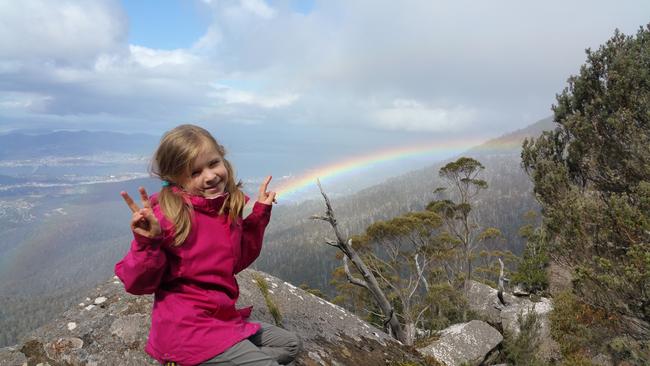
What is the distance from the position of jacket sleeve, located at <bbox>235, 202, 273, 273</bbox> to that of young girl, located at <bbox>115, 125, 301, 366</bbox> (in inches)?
1.5

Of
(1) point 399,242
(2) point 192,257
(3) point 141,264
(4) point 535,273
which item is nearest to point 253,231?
(2) point 192,257

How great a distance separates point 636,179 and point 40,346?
14054mm

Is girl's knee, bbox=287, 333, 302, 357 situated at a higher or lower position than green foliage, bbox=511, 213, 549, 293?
higher

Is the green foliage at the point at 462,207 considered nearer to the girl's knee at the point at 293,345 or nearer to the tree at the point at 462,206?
the tree at the point at 462,206

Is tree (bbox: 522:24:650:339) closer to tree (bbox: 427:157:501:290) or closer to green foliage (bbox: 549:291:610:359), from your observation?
green foliage (bbox: 549:291:610:359)

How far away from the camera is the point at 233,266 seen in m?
2.84

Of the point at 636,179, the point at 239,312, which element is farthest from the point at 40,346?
the point at 636,179

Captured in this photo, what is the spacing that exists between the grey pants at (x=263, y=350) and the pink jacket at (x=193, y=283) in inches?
2.3

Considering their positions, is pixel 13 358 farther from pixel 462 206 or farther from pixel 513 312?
pixel 462 206

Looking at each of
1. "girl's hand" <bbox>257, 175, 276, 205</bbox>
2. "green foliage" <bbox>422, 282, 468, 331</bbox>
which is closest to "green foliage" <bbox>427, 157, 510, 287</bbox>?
"green foliage" <bbox>422, 282, 468, 331</bbox>

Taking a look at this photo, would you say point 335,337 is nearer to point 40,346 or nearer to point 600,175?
point 40,346

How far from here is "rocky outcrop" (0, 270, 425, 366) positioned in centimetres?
366

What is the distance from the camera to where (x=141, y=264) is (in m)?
2.31

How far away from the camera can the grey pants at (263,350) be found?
2576 mm
